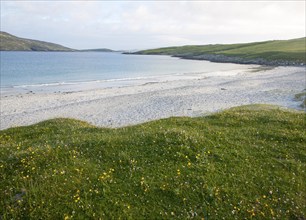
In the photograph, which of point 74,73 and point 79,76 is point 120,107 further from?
point 74,73

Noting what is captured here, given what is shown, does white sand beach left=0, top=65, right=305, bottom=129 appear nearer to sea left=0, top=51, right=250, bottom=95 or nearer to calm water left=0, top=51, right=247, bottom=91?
sea left=0, top=51, right=250, bottom=95

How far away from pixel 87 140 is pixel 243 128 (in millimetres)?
9039

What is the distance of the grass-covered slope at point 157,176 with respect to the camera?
332 inches

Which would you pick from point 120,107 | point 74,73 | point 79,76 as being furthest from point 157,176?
point 74,73

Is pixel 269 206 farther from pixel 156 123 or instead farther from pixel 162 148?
pixel 156 123

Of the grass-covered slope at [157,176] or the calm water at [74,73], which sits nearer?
the grass-covered slope at [157,176]

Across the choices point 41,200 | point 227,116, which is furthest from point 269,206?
point 227,116

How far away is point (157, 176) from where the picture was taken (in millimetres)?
9969

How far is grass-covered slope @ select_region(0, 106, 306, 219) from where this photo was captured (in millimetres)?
8430

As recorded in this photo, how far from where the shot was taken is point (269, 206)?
28.9 ft

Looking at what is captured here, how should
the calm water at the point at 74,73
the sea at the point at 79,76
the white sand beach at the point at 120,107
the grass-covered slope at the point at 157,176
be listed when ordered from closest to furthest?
the grass-covered slope at the point at 157,176, the white sand beach at the point at 120,107, the sea at the point at 79,76, the calm water at the point at 74,73

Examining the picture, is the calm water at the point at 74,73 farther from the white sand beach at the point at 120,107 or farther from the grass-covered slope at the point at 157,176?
the grass-covered slope at the point at 157,176

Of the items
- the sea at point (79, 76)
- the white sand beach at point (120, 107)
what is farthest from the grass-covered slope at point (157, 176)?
the sea at point (79, 76)

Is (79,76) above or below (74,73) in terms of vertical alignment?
below
